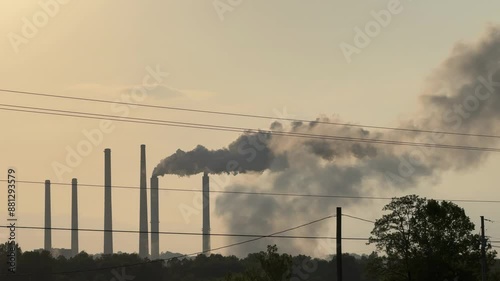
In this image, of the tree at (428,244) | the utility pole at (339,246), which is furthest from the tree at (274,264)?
the utility pole at (339,246)

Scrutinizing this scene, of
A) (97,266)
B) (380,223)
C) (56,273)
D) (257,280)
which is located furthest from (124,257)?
(380,223)

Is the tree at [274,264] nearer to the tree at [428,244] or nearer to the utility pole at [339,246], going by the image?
the tree at [428,244]

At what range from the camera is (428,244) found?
3777 inches

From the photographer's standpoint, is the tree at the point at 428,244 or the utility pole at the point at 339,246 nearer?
the utility pole at the point at 339,246

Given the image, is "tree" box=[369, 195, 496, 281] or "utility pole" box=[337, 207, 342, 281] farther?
"tree" box=[369, 195, 496, 281]

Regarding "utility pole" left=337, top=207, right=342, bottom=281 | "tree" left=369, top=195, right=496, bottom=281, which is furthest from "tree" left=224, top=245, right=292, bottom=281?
"utility pole" left=337, top=207, right=342, bottom=281

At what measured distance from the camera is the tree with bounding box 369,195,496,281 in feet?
308

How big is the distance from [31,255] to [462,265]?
100309 millimetres

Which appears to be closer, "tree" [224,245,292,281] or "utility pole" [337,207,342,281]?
"utility pole" [337,207,342,281]

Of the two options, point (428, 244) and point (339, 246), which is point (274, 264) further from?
point (339, 246)

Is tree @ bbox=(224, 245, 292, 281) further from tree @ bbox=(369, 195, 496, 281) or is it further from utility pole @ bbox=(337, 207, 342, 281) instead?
utility pole @ bbox=(337, 207, 342, 281)

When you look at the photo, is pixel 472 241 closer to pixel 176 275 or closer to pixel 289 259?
pixel 289 259

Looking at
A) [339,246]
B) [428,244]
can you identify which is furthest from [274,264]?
[339,246]

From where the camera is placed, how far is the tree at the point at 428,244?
3701 inches
